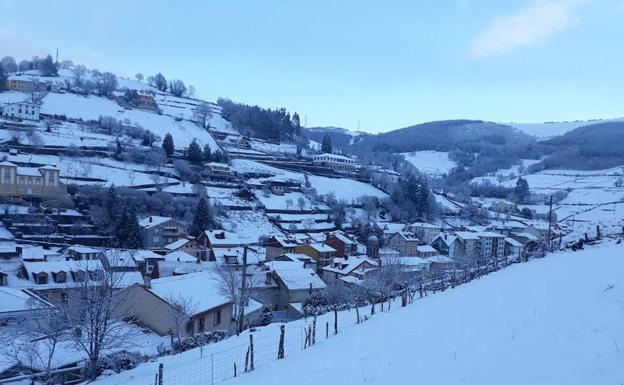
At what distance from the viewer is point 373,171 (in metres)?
79.2

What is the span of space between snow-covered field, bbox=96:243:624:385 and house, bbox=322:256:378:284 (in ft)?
77.2

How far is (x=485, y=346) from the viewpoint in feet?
18.4

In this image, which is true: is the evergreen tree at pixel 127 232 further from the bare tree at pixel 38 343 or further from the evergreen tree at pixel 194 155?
the evergreen tree at pixel 194 155

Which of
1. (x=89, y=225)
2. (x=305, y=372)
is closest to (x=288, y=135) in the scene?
(x=89, y=225)

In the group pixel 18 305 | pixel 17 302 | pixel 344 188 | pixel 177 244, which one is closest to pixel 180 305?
pixel 18 305

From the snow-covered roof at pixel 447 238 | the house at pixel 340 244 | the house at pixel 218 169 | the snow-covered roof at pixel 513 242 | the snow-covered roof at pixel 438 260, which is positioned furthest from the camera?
the house at pixel 218 169

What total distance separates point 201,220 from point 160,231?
161 inches

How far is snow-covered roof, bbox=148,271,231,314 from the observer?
755 inches

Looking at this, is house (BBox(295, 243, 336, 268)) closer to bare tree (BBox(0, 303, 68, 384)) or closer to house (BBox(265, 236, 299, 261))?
house (BBox(265, 236, 299, 261))

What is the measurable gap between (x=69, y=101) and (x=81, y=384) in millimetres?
83714

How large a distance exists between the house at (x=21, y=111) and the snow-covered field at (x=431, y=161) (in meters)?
101

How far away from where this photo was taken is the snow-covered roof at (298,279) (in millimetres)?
30109

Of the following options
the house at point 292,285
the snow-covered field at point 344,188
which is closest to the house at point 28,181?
the house at point 292,285

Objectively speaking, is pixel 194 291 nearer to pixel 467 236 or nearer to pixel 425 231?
pixel 467 236
